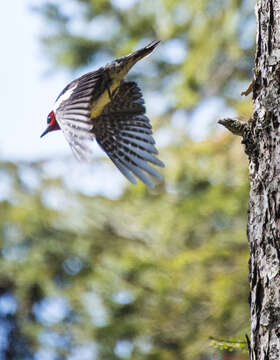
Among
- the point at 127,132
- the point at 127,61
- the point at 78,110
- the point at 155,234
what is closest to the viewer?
the point at 78,110

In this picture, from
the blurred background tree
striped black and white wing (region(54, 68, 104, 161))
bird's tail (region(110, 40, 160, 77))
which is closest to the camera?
striped black and white wing (region(54, 68, 104, 161))

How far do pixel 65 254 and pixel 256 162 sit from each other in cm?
478

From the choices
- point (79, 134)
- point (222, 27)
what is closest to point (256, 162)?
point (79, 134)

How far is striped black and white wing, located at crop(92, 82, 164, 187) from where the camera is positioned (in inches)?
151

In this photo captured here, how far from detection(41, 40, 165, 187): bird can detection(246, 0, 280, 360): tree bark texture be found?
3.98 feet

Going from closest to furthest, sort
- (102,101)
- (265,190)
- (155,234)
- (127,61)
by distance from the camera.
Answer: (265,190), (127,61), (102,101), (155,234)

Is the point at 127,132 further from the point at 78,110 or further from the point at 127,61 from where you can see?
the point at 78,110

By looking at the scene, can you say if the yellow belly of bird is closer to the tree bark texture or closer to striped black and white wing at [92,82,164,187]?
striped black and white wing at [92,82,164,187]

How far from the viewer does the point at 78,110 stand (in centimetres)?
317

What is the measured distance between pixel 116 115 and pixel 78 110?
35.5 inches

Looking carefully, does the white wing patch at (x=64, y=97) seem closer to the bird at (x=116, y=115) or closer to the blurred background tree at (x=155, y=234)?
the bird at (x=116, y=115)

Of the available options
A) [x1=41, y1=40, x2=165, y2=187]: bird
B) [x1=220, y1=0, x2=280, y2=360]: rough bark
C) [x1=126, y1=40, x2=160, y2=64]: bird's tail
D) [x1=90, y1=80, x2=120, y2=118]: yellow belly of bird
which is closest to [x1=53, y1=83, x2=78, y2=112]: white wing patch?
[x1=41, y1=40, x2=165, y2=187]: bird

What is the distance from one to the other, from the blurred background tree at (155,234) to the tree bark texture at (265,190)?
2.85m

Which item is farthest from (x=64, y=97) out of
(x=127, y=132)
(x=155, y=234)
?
(x=155, y=234)
